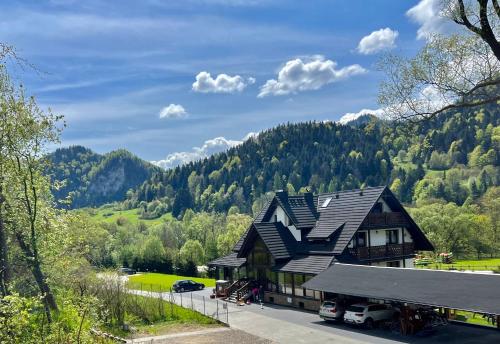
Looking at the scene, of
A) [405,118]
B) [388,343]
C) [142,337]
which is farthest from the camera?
[142,337]

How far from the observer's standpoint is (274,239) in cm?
4100

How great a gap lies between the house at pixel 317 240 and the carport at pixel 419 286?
10.4 ft


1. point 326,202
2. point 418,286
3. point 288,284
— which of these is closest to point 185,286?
point 288,284

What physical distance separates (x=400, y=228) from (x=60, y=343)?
35.0m

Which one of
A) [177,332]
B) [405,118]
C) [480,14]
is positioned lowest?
[177,332]

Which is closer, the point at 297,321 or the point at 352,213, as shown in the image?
the point at 297,321

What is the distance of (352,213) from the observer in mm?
38906

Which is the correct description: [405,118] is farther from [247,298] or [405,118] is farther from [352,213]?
[247,298]

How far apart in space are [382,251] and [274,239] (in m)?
9.39

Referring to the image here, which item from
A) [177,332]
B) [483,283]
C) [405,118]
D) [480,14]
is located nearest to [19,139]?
[405,118]

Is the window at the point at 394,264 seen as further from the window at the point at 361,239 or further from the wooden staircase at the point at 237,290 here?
the wooden staircase at the point at 237,290

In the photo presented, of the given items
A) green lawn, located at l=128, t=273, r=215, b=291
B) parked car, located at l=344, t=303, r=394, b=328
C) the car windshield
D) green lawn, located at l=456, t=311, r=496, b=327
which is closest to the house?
the car windshield

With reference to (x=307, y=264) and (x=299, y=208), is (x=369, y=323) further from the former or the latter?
(x=299, y=208)

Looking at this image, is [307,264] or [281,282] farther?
[281,282]
